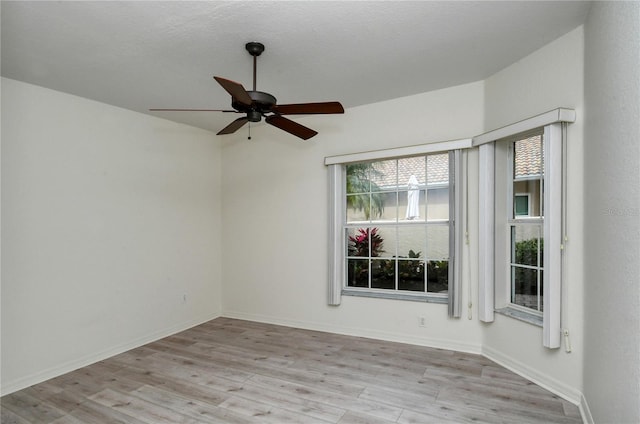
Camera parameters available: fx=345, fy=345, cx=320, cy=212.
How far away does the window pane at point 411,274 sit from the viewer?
3.93m

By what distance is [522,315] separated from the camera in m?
3.05

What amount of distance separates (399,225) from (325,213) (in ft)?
3.04

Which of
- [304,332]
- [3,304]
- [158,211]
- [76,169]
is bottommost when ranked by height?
[304,332]

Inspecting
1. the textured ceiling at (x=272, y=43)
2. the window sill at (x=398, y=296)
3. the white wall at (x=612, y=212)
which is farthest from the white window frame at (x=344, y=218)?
the white wall at (x=612, y=212)

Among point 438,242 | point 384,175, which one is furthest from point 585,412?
point 384,175

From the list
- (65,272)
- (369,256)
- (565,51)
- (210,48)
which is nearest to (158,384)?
(65,272)

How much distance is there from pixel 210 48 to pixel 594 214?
297 centimetres

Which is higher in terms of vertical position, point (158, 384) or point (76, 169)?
point (76, 169)

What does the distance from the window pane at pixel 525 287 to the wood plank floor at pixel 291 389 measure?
64cm

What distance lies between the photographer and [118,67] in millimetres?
2980

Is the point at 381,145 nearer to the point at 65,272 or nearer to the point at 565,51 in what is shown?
the point at 565,51

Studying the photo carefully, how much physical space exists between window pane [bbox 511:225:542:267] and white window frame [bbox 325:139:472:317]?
0.49m

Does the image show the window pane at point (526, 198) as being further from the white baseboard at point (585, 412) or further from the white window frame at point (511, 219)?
the white baseboard at point (585, 412)

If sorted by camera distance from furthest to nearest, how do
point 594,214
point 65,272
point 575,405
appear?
1. point 65,272
2. point 575,405
3. point 594,214
